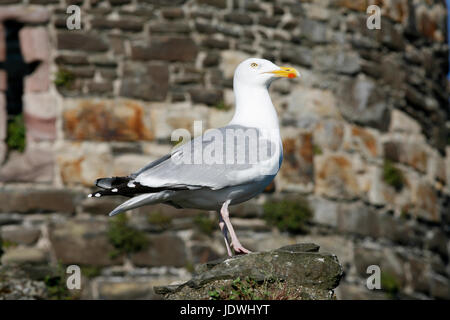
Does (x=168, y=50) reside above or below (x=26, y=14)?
below

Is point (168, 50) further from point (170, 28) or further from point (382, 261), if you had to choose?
point (382, 261)

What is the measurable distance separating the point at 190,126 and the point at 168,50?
977mm

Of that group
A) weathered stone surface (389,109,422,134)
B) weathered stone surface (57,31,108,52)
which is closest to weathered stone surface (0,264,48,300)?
weathered stone surface (57,31,108,52)

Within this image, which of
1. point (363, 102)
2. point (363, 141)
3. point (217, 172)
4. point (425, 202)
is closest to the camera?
point (217, 172)

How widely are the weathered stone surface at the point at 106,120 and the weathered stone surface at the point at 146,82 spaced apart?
0.13 meters

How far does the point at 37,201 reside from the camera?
27.6ft

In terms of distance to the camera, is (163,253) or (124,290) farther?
(163,253)

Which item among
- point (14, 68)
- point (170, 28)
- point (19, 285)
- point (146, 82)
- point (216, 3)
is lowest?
point (19, 285)

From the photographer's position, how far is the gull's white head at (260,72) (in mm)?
5355

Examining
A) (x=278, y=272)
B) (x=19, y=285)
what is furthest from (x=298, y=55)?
(x=278, y=272)

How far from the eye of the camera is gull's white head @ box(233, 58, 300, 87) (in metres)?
5.36

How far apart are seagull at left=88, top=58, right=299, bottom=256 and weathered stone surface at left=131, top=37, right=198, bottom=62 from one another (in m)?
3.80

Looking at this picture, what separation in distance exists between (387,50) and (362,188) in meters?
2.11

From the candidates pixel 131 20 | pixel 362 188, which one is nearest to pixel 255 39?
pixel 131 20
